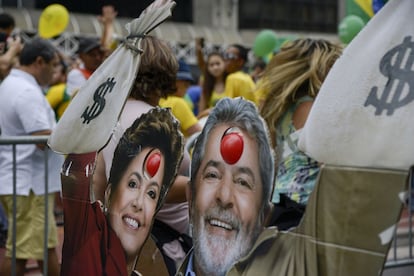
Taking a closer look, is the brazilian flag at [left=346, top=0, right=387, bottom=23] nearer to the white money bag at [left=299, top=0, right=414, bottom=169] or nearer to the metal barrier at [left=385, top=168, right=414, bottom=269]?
the metal barrier at [left=385, top=168, right=414, bottom=269]

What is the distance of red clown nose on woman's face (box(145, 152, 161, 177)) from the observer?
9.71ft

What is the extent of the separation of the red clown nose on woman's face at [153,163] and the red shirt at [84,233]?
9.4 inches

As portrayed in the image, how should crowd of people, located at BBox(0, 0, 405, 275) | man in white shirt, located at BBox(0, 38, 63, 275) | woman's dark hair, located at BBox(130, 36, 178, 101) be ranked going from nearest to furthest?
crowd of people, located at BBox(0, 0, 405, 275) → woman's dark hair, located at BBox(130, 36, 178, 101) → man in white shirt, located at BBox(0, 38, 63, 275)

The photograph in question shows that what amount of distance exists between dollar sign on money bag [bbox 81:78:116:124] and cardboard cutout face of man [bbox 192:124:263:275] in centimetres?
48

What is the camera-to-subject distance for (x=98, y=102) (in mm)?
3092

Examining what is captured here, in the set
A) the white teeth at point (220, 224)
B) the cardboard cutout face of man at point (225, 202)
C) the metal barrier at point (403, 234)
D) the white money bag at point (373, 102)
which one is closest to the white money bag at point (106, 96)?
the cardboard cutout face of man at point (225, 202)

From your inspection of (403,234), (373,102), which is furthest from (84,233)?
(373,102)

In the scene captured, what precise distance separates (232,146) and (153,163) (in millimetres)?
387

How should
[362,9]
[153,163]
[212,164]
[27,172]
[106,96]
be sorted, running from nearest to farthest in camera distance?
[212,164] → [153,163] → [106,96] → [27,172] → [362,9]

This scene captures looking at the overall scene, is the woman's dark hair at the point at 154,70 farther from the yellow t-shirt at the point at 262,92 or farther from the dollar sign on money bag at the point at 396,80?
the dollar sign on money bag at the point at 396,80

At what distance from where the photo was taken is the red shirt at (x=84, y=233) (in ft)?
9.98

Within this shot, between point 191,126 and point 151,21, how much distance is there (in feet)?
6.71

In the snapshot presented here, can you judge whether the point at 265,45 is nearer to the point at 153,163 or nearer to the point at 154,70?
the point at 154,70

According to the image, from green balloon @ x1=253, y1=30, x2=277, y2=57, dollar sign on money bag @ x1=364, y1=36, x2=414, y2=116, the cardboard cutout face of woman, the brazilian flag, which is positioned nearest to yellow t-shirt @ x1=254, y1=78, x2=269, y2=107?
the cardboard cutout face of woman
